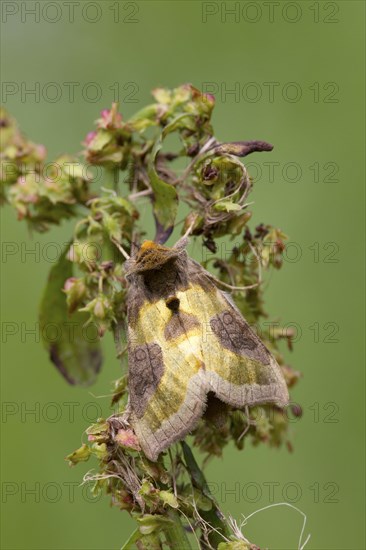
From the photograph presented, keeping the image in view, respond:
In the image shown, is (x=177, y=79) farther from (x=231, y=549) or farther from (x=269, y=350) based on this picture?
(x=231, y=549)

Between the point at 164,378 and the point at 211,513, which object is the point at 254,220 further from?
the point at 211,513

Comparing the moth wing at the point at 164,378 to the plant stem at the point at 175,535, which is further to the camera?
the moth wing at the point at 164,378

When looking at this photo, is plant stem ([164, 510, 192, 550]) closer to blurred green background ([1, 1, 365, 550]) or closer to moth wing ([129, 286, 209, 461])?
moth wing ([129, 286, 209, 461])

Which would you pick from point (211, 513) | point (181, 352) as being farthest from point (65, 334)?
point (211, 513)

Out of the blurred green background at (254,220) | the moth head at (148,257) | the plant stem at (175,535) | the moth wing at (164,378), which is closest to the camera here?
the plant stem at (175,535)

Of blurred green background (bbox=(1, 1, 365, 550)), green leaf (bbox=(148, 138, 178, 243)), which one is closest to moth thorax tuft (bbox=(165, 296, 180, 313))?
green leaf (bbox=(148, 138, 178, 243))

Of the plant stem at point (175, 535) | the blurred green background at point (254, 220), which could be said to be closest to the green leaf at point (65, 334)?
the blurred green background at point (254, 220)

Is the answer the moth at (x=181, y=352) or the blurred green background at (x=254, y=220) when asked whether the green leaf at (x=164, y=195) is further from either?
the blurred green background at (x=254, y=220)
